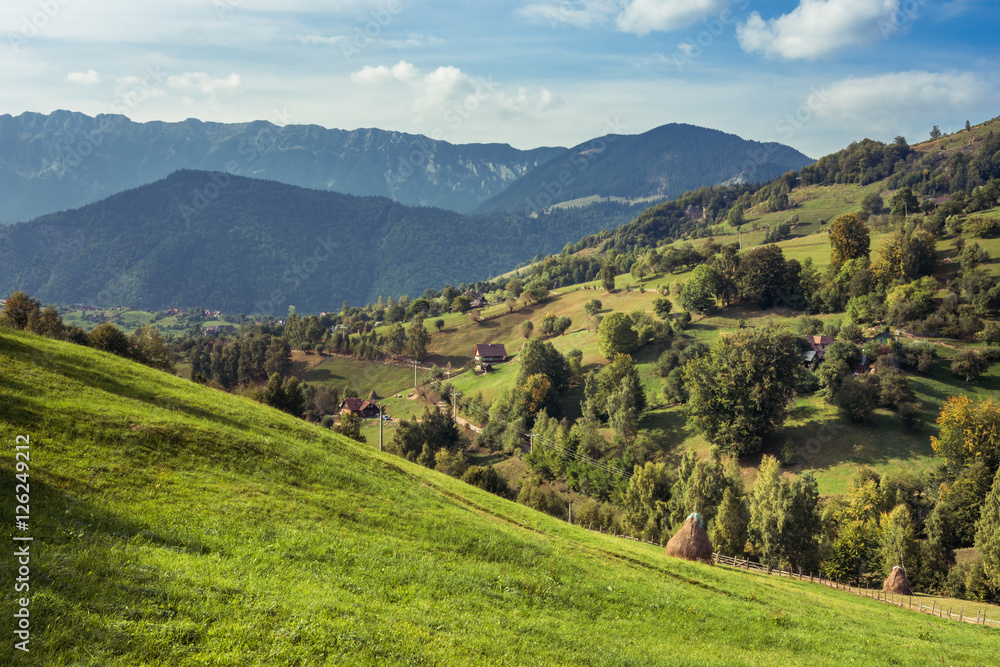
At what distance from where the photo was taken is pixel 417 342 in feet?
484

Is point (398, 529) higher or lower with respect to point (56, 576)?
lower

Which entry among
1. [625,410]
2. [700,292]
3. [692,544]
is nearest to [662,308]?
[700,292]

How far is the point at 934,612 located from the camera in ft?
114

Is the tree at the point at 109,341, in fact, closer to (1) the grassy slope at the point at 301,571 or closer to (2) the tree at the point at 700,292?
(1) the grassy slope at the point at 301,571

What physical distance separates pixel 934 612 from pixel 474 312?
486 ft

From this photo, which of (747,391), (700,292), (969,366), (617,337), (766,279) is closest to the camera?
(747,391)

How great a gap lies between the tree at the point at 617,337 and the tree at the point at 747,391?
92.0 feet

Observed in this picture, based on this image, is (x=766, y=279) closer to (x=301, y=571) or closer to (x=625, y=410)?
(x=625, y=410)

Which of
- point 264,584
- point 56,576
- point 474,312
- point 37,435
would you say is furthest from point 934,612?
point 474,312

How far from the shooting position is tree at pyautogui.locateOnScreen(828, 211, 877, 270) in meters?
119

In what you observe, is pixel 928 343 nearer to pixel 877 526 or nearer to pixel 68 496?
pixel 877 526

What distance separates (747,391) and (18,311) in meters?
84.0

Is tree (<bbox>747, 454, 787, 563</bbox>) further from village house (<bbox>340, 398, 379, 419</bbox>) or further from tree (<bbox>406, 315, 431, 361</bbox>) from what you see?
tree (<bbox>406, 315, 431, 361</bbox>)

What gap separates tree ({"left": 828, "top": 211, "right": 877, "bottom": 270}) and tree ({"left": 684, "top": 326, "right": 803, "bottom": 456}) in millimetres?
52236
